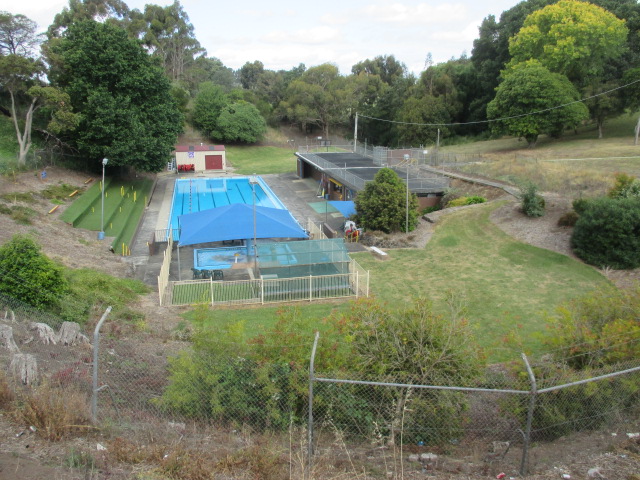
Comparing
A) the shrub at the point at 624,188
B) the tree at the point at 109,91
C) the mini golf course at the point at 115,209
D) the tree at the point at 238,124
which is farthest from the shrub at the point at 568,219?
the tree at the point at 238,124

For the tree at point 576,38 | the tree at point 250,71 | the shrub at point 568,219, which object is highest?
the tree at point 250,71

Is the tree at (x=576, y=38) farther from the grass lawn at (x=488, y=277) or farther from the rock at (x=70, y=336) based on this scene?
the rock at (x=70, y=336)

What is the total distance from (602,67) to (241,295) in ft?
139

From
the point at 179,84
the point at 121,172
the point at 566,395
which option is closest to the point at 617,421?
the point at 566,395

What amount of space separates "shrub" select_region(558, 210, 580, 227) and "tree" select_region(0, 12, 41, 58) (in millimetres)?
31157

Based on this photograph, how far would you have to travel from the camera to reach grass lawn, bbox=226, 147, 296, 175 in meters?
51.3

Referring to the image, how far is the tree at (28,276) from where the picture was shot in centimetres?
1208

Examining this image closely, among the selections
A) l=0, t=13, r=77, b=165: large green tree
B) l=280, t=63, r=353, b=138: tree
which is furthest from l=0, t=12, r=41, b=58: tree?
l=280, t=63, r=353, b=138: tree

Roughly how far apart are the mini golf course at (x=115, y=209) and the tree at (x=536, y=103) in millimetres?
30261

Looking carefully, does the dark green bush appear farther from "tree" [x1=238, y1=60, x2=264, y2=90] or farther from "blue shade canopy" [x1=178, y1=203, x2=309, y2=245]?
"tree" [x1=238, y1=60, x2=264, y2=90]

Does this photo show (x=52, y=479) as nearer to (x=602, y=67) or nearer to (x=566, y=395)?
(x=566, y=395)

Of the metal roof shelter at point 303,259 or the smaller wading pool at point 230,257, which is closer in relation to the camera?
the metal roof shelter at point 303,259

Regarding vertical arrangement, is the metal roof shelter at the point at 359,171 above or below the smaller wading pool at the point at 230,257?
above

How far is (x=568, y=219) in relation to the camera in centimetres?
2355
